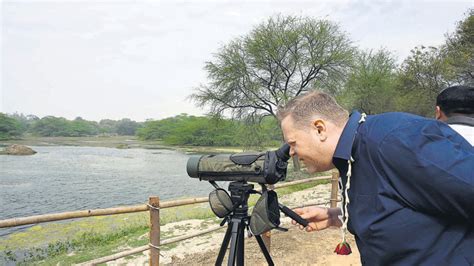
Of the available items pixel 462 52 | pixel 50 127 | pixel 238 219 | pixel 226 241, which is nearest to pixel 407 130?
pixel 238 219

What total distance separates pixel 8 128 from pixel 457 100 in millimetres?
37005

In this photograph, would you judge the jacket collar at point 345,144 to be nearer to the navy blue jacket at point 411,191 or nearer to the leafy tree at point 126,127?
the navy blue jacket at point 411,191

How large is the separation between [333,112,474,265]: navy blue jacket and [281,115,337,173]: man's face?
0.08 m

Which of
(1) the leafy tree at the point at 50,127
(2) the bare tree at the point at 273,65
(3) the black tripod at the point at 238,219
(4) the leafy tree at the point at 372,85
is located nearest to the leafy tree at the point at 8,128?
(1) the leafy tree at the point at 50,127

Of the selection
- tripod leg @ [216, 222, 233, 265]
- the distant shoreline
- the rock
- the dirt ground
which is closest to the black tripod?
tripod leg @ [216, 222, 233, 265]

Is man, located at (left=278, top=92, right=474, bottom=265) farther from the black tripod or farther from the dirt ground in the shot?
the dirt ground

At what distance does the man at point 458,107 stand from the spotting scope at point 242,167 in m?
0.76

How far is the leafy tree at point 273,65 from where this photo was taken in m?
17.6

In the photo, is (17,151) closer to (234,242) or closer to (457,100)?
(234,242)

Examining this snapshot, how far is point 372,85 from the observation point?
22938mm

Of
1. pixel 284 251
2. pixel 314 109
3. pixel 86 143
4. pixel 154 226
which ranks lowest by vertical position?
pixel 284 251

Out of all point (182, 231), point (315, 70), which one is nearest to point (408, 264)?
point (182, 231)

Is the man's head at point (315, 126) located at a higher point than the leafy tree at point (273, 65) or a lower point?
lower

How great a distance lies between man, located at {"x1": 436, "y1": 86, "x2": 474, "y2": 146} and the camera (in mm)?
1475
